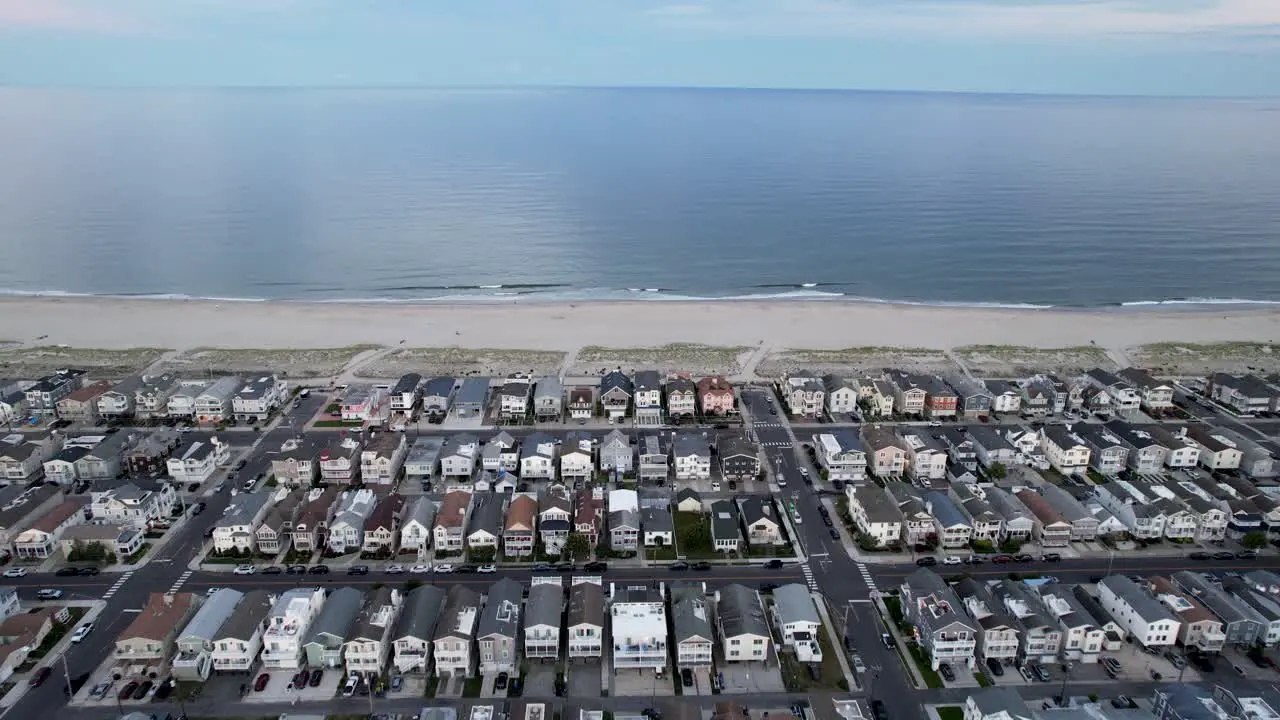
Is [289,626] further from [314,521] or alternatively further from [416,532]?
[314,521]

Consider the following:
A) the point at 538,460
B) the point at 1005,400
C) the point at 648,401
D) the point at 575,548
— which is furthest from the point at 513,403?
the point at 1005,400

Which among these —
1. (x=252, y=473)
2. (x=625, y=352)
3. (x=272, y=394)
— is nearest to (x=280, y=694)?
(x=252, y=473)

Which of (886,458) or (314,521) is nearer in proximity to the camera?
(314,521)

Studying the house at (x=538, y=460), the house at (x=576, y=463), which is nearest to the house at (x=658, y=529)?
the house at (x=576, y=463)

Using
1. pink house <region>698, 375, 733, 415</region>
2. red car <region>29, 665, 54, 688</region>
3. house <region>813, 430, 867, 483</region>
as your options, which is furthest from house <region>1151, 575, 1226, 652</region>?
A: red car <region>29, 665, 54, 688</region>

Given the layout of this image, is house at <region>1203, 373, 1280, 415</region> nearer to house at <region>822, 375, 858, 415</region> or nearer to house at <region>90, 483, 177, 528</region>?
house at <region>90, 483, 177, 528</region>

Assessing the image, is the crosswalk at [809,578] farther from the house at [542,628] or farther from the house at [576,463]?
the house at [576,463]

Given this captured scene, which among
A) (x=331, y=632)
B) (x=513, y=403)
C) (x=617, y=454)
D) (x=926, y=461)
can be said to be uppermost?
(x=513, y=403)
